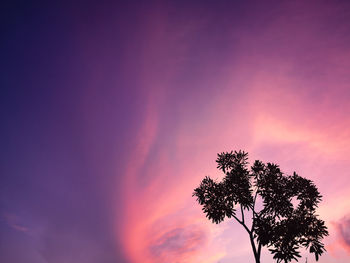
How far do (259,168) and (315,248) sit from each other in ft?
45.3

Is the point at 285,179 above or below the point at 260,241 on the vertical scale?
above

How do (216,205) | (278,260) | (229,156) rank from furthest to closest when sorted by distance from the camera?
(229,156) < (216,205) < (278,260)

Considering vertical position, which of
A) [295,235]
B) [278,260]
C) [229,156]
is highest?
[229,156]

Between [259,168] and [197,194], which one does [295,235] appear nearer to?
[259,168]

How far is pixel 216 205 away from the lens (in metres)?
35.9

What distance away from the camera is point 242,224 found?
3472cm

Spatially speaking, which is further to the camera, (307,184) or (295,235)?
(307,184)

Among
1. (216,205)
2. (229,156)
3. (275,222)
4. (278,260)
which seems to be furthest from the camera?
(229,156)

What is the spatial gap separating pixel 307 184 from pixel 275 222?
8798 mm

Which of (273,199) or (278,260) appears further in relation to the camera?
(273,199)

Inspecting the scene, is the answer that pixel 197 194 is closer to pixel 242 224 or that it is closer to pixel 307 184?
pixel 242 224

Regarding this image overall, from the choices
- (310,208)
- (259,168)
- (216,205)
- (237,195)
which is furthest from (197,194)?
(310,208)

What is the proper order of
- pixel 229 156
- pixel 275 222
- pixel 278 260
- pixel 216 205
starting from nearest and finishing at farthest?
1. pixel 278 260
2. pixel 275 222
3. pixel 216 205
4. pixel 229 156

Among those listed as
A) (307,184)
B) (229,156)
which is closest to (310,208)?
(307,184)
